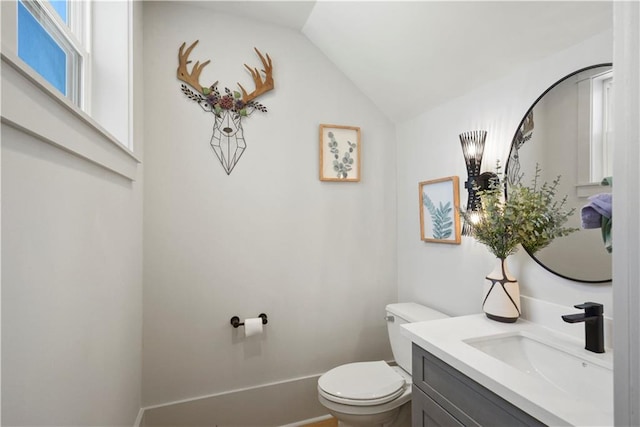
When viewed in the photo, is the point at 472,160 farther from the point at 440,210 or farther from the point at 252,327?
the point at 252,327

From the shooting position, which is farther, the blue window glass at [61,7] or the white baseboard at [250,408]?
the white baseboard at [250,408]

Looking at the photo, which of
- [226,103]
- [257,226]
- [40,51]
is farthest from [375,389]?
[40,51]

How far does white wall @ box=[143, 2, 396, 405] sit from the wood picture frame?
6cm

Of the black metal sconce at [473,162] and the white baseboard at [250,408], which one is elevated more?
the black metal sconce at [473,162]

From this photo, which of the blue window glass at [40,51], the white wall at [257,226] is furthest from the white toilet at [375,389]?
the blue window glass at [40,51]

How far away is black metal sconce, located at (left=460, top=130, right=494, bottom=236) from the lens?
1.60 metres

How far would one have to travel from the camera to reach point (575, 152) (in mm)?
1233

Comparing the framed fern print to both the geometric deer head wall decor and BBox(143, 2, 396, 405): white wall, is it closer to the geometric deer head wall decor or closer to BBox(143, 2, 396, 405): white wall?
BBox(143, 2, 396, 405): white wall

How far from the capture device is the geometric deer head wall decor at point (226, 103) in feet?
6.26

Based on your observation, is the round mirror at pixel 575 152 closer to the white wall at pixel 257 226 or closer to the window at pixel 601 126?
the window at pixel 601 126

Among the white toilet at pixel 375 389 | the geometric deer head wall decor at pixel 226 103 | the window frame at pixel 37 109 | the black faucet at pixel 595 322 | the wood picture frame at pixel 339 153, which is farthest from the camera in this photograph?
the wood picture frame at pixel 339 153

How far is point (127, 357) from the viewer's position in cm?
148

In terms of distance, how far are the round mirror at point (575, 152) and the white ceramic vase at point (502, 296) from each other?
5.3 inches

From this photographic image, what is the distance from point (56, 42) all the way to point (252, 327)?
5.17 ft
